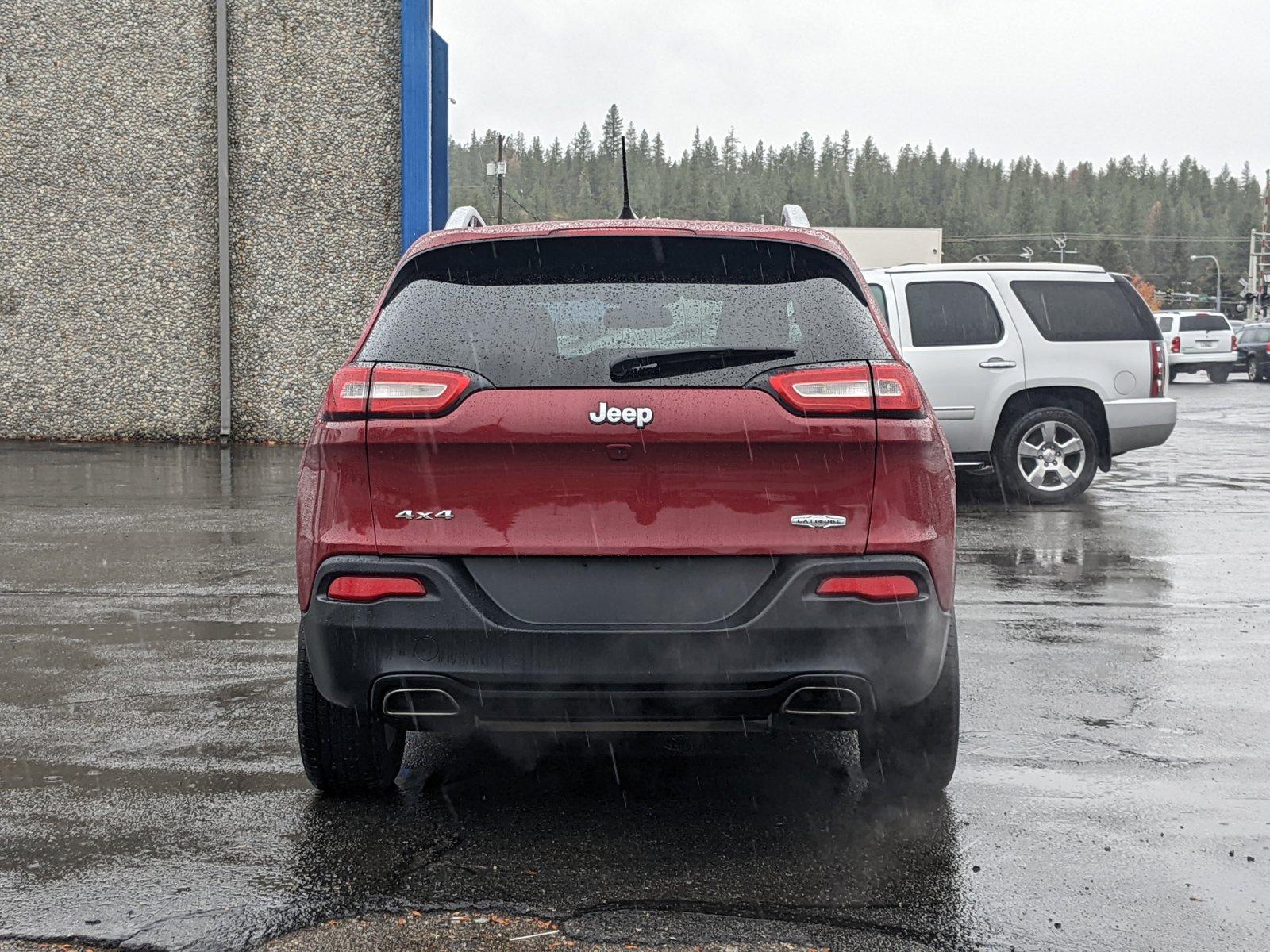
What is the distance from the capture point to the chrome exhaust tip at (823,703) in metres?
3.63

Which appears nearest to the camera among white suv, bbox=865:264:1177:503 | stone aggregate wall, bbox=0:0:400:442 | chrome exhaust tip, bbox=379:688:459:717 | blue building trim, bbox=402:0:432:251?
chrome exhaust tip, bbox=379:688:459:717

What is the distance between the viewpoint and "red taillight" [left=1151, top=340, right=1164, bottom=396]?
12.1 metres

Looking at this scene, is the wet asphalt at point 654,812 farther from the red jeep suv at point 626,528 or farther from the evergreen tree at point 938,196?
the evergreen tree at point 938,196

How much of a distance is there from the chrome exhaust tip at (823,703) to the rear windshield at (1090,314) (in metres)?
9.10

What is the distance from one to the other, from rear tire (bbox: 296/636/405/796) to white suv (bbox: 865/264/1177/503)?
852 cm

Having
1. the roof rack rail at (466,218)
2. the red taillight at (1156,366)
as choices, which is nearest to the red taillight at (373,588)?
the roof rack rail at (466,218)

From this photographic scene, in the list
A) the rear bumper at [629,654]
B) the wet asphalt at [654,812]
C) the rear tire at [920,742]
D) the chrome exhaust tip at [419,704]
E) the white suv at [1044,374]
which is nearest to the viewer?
the wet asphalt at [654,812]

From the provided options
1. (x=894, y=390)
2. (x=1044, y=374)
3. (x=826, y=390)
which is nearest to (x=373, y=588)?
(x=826, y=390)

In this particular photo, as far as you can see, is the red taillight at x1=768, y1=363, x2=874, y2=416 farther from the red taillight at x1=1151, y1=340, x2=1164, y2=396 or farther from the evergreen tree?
the evergreen tree

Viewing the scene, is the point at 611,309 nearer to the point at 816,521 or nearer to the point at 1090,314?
the point at 816,521

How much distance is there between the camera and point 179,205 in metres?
17.5

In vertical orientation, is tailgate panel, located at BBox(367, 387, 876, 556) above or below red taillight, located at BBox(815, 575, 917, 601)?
above

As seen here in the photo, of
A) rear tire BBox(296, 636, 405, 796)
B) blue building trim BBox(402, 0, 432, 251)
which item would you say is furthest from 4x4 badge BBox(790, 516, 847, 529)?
blue building trim BBox(402, 0, 432, 251)

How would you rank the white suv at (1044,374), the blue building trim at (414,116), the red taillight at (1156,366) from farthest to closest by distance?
the blue building trim at (414,116) → the red taillight at (1156,366) → the white suv at (1044,374)
